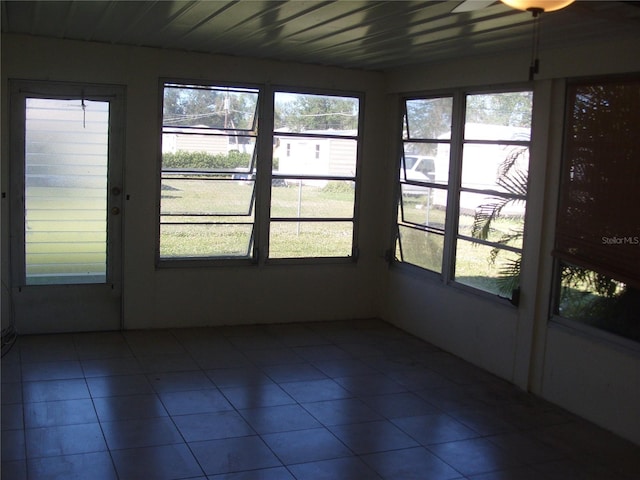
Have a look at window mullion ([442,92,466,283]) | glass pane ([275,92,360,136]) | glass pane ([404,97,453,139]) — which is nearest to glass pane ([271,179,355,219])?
glass pane ([275,92,360,136])

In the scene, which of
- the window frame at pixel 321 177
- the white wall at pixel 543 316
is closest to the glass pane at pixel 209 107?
the window frame at pixel 321 177

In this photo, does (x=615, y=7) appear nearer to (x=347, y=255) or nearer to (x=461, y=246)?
(x=461, y=246)

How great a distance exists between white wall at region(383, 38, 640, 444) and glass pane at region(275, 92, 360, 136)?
2.74 ft

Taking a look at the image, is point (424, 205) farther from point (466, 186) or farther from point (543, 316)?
point (543, 316)

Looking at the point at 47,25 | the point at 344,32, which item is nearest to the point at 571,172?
the point at 344,32

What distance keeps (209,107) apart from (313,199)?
1298 millimetres

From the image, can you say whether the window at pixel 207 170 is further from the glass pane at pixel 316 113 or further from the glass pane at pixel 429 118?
the glass pane at pixel 429 118

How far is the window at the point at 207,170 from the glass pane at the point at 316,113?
0.27 m

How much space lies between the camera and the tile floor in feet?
12.4

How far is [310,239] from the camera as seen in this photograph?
6.78 meters

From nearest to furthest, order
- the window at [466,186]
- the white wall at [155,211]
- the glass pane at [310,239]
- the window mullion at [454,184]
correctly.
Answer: the window at [466,186]
the white wall at [155,211]
the window mullion at [454,184]
the glass pane at [310,239]

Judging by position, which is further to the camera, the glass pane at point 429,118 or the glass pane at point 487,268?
the glass pane at point 429,118

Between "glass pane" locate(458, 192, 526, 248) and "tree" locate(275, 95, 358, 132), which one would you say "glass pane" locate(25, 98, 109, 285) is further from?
"glass pane" locate(458, 192, 526, 248)

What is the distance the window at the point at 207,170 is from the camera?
20.2 feet
